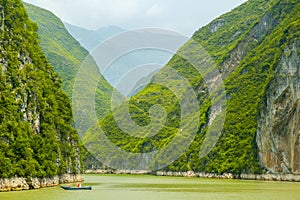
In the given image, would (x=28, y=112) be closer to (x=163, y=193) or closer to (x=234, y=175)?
(x=163, y=193)

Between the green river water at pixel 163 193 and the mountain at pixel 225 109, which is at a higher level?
the mountain at pixel 225 109

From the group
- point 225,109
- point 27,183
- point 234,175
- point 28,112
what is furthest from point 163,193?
point 225,109

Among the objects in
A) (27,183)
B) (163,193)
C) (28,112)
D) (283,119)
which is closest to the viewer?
→ (27,183)

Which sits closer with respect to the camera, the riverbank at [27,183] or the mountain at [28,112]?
the riverbank at [27,183]

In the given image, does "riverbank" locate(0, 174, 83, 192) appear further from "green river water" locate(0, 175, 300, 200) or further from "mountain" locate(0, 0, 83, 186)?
"green river water" locate(0, 175, 300, 200)

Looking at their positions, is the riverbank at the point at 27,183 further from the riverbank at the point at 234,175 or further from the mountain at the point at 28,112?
the riverbank at the point at 234,175

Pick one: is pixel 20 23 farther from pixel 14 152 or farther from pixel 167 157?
pixel 167 157

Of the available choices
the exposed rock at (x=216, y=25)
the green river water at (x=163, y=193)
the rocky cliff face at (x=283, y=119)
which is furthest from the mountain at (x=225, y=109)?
the green river water at (x=163, y=193)
